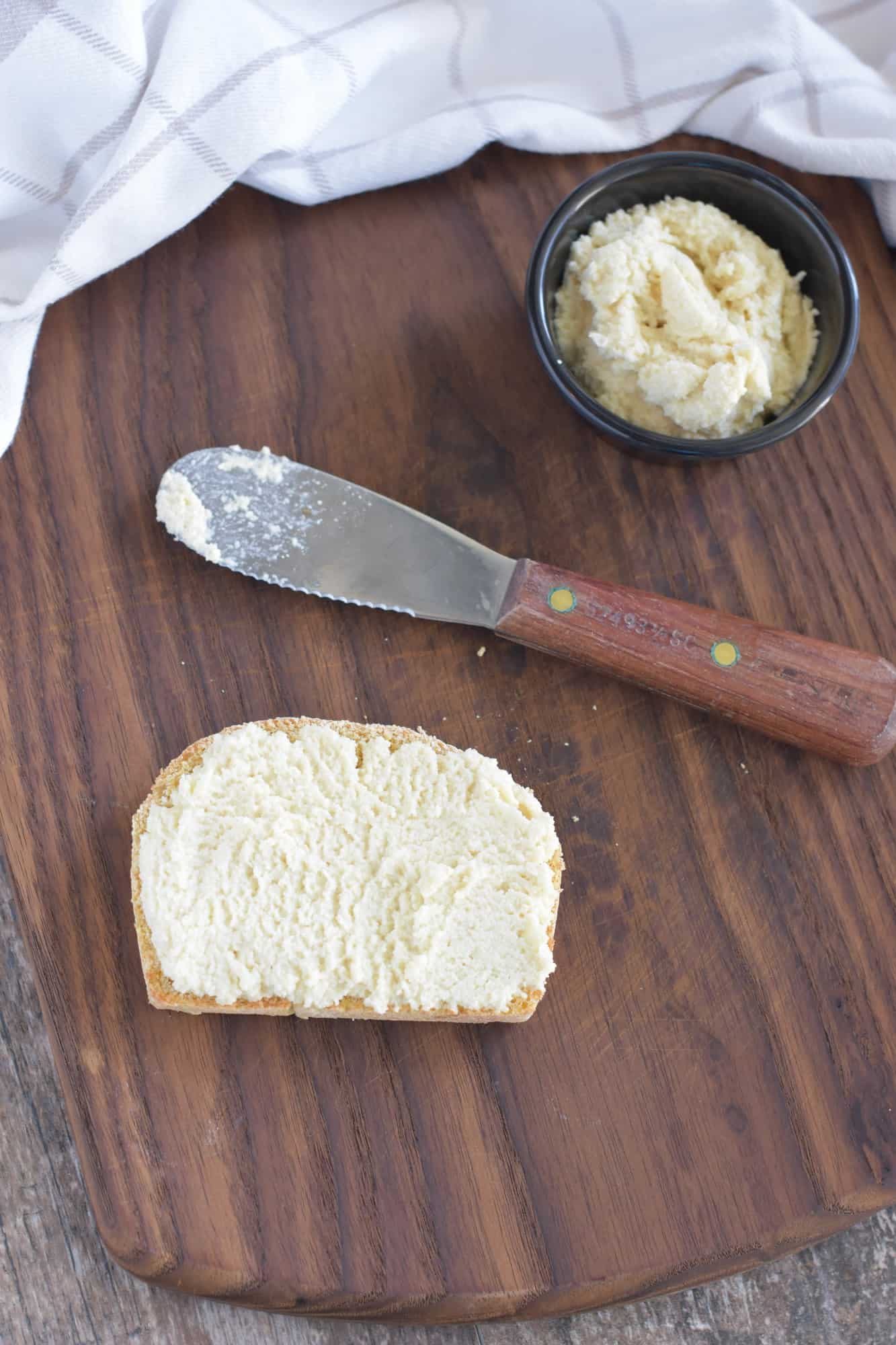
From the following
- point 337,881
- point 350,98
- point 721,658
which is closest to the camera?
point 337,881

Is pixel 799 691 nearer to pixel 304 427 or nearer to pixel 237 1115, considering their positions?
pixel 304 427

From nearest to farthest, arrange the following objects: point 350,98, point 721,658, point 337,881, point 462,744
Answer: point 337,881 → point 721,658 → point 462,744 → point 350,98

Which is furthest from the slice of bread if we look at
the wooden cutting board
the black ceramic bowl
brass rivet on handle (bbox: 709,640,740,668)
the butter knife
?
the black ceramic bowl

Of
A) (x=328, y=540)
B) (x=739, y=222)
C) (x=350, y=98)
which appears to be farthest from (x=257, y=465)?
(x=739, y=222)

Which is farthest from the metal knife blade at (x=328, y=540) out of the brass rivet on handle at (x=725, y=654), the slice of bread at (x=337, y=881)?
the brass rivet on handle at (x=725, y=654)

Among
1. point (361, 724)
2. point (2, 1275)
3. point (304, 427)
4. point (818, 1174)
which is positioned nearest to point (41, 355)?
point (304, 427)

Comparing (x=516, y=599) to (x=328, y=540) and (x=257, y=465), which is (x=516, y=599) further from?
(x=257, y=465)
